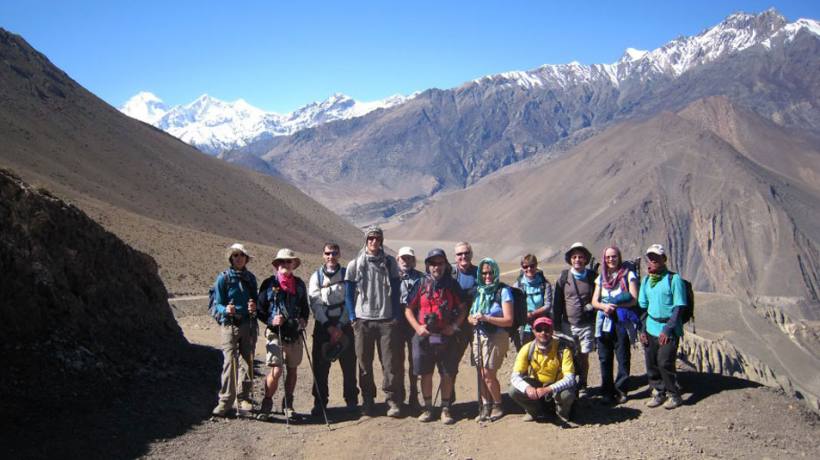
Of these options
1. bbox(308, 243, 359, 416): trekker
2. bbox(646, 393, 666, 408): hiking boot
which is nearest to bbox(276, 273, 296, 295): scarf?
bbox(308, 243, 359, 416): trekker

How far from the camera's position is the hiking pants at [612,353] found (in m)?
8.34

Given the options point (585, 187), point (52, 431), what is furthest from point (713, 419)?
point (585, 187)

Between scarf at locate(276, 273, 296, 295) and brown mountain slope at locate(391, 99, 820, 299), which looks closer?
scarf at locate(276, 273, 296, 295)

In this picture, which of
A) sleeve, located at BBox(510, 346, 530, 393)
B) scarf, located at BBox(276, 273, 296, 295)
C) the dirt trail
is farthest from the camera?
scarf, located at BBox(276, 273, 296, 295)

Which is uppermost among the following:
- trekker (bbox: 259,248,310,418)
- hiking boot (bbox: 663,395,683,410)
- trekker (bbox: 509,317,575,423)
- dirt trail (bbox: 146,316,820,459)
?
trekker (bbox: 259,248,310,418)

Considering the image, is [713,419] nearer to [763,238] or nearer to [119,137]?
[119,137]

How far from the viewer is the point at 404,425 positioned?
27.0 feet

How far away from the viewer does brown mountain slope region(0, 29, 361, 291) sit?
4207 centimetres

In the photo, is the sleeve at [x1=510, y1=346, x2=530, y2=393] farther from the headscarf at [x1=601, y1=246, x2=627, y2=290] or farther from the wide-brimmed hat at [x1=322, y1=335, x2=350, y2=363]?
the wide-brimmed hat at [x1=322, y1=335, x2=350, y2=363]

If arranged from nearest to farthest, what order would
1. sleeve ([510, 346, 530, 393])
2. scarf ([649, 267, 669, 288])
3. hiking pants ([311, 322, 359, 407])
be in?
sleeve ([510, 346, 530, 393]) < scarf ([649, 267, 669, 288]) < hiking pants ([311, 322, 359, 407])

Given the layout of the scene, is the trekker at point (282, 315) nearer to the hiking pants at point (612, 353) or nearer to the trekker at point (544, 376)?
the trekker at point (544, 376)

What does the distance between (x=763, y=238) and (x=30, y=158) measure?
79365mm

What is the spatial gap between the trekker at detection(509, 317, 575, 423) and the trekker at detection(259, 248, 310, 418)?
254cm

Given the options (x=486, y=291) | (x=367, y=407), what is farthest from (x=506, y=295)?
(x=367, y=407)
